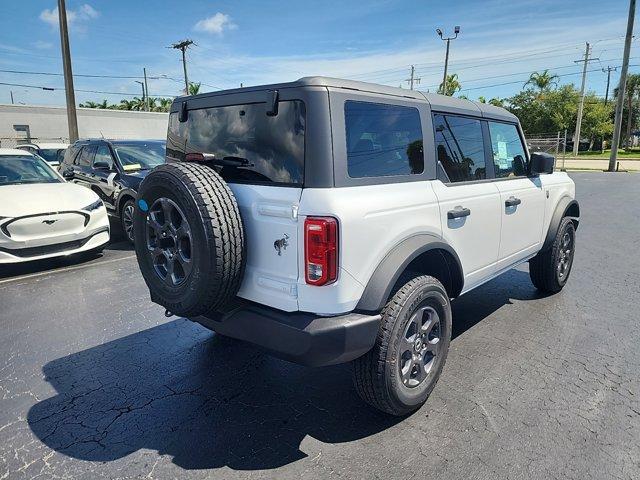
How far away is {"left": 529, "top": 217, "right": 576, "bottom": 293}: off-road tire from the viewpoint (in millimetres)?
4719

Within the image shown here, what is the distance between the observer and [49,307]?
4703 millimetres

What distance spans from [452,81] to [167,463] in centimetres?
5734

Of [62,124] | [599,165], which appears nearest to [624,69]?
[599,165]

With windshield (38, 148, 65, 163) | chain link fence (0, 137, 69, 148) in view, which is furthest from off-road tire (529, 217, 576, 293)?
chain link fence (0, 137, 69, 148)

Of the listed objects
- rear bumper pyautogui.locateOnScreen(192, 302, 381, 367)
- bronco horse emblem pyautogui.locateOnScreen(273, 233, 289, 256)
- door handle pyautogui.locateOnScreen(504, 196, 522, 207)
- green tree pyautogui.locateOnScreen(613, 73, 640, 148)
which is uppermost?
green tree pyautogui.locateOnScreen(613, 73, 640, 148)

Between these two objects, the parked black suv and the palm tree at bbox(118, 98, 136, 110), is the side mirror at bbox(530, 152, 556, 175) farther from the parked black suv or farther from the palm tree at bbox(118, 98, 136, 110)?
the palm tree at bbox(118, 98, 136, 110)

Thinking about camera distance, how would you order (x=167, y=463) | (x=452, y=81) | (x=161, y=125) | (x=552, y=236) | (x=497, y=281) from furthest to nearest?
1. (x=452, y=81)
2. (x=161, y=125)
3. (x=497, y=281)
4. (x=552, y=236)
5. (x=167, y=463)

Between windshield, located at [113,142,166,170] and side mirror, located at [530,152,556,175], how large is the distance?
6240mm

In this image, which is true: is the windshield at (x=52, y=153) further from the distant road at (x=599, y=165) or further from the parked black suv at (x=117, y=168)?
the distant road at (x=599, y=165)

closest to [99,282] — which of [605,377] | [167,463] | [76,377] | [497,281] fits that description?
[76,377]

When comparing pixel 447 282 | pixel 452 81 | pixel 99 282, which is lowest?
pixel 99 282

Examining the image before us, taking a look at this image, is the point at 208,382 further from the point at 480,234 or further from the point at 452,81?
the point at 452,81

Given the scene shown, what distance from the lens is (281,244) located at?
7.92 feet

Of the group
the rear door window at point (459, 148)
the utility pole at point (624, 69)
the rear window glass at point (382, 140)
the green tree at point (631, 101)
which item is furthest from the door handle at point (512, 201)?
the green tree at point (631, 101)
